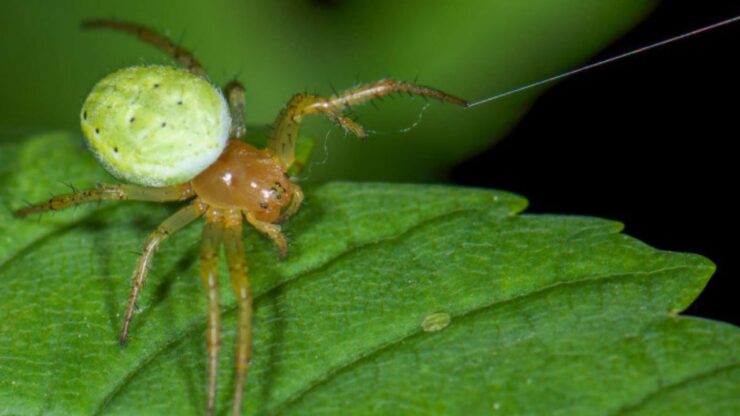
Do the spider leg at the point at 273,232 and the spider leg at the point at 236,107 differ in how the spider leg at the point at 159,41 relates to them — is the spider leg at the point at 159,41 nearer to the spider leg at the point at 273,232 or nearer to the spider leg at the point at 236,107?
the spider leg at the point at 236,107

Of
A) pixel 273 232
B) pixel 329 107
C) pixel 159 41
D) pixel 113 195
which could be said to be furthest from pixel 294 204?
pixel 159 41

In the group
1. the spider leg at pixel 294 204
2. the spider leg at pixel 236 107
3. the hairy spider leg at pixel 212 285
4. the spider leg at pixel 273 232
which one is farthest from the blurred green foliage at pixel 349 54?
the hairy spider leg at pixel 212 285

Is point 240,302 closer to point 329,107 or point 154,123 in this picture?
point 154,123

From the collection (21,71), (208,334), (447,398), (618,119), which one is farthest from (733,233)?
(21,71)

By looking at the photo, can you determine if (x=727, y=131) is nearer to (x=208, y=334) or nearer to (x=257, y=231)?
(x=257, y=231)

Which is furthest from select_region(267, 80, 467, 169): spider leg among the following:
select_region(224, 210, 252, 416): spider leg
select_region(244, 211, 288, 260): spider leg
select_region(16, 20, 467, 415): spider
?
select_region(224, 210, 252, 416): spider leg
